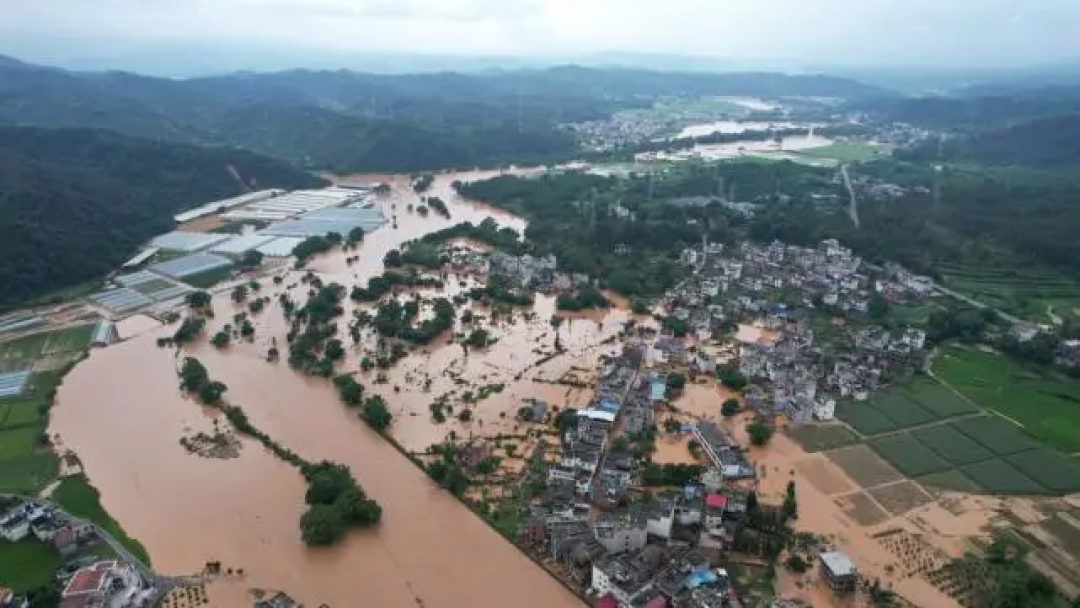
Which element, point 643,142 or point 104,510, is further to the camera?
point 643,142

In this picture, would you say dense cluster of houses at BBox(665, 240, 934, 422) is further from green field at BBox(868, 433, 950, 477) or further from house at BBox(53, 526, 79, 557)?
house at BBox(53, 526, 79, 557)

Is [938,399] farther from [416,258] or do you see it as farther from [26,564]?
[26,564]

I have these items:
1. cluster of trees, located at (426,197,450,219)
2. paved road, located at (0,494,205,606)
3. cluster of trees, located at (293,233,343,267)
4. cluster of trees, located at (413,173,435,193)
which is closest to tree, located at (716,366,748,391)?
paved road, located at (0,494,205,606)

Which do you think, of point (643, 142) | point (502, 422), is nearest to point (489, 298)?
point (502, 422)

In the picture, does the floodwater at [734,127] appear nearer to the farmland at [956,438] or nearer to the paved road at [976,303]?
the paved road at [976,303]

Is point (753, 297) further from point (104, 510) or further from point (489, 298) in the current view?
point (104, 510)

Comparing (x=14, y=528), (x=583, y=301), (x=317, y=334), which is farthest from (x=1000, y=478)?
(x=14, y=528)
